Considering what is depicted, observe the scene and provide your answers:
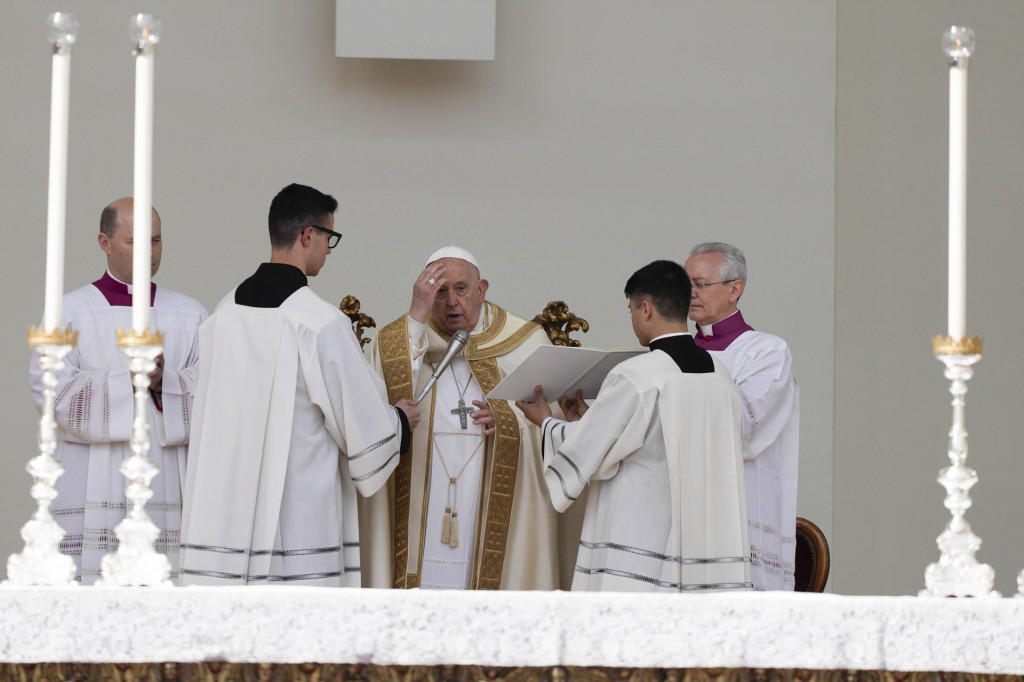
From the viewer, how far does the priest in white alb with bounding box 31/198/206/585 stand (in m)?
4.80

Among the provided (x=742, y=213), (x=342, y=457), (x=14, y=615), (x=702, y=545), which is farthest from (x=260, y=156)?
(x=14, y=615)

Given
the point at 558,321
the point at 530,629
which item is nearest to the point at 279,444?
the point at 558,321

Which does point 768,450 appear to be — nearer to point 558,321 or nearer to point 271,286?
point 558,321

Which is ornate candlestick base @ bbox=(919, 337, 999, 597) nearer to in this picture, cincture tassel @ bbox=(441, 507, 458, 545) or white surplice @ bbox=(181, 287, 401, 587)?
white surplice @ bbox=(181, 287, 401, 587)

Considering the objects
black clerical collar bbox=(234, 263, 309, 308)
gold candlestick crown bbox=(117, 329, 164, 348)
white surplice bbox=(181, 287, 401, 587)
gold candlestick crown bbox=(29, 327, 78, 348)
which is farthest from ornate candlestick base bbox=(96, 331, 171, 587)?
black clerical collar bbox=(234, 263, 309, 308)

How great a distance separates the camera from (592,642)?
2406 millimetres

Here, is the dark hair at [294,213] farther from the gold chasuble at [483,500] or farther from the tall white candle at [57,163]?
the tall white candle at [57,163]

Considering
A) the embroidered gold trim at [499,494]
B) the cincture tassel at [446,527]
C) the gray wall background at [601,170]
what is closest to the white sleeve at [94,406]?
the cincture tassel at [446,527]

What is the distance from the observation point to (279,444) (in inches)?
173

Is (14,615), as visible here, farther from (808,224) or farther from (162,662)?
(808,224)

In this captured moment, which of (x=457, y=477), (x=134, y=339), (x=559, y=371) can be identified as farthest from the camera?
(x=457, y=477)

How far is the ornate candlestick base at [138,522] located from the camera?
101 inches

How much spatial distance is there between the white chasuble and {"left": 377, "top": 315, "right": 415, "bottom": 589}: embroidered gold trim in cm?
79

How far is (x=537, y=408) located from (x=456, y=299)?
0.77 metres
